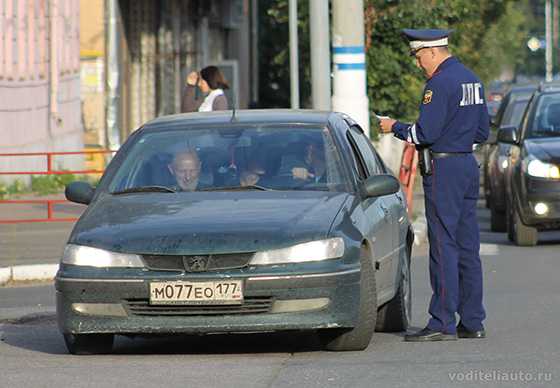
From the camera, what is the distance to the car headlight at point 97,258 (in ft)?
30.0

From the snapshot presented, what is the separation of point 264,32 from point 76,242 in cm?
3643

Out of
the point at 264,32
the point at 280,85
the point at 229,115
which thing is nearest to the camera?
the point at 229,115

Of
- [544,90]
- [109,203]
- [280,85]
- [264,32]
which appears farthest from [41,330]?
[264,32]

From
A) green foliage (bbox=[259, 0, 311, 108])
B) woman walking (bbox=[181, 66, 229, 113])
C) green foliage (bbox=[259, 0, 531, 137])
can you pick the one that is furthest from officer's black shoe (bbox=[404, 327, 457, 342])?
green foliage (bbox=[259, 0, 311, 108])

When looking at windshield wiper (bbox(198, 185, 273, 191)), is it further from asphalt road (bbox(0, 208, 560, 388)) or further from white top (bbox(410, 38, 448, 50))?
white top (bbox(410, 38, 448, 50))

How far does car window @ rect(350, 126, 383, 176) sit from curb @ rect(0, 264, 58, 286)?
4530 millimetres

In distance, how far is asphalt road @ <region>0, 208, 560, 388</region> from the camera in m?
8.43

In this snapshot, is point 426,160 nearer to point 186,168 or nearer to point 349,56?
point 186,168

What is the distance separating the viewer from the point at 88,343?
9.59m

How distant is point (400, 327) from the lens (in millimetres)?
10742

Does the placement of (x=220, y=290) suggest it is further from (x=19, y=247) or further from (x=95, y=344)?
(x=19, y=247)

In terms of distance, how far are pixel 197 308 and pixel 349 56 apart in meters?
10.2

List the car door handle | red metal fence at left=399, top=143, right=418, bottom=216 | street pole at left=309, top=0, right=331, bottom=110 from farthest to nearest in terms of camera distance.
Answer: red metal fence at left=399, top=143, right=418, bottom=216
street pole at left=309, top=0, right=331, bottom=110
the car door handle
